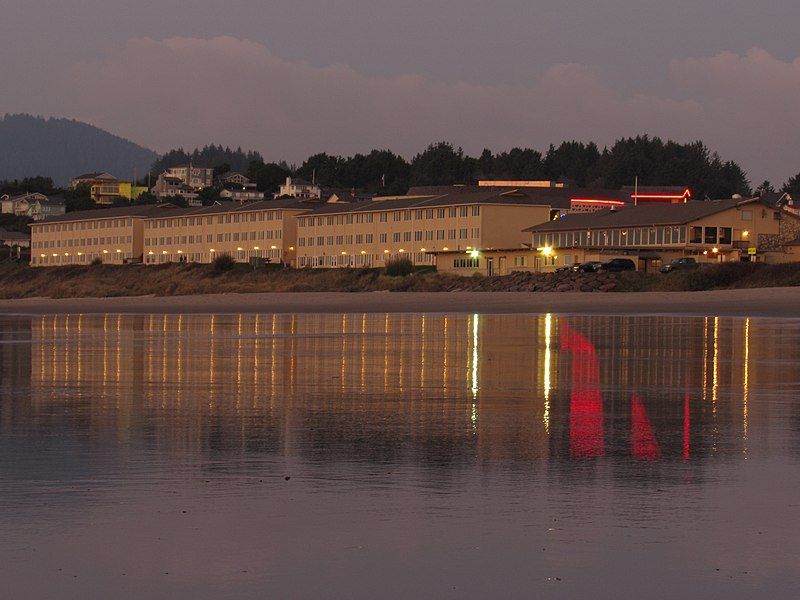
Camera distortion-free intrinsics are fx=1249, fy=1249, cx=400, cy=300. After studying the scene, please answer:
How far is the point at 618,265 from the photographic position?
8962 cm

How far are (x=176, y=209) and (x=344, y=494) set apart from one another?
15509 cm

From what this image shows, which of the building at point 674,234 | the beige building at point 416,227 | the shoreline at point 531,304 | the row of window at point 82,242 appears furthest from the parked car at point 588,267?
the row of window at point 82,242

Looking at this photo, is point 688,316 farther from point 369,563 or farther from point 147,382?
point 369,563

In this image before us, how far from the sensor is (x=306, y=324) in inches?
1715

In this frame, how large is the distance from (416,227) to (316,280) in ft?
43.7

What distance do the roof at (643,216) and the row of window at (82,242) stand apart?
222 ft

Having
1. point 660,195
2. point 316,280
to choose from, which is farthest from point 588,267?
point 660,195

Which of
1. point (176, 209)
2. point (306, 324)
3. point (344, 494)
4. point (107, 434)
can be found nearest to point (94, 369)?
point (107, 434)

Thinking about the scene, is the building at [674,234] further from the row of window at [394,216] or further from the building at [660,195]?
the building at [660,195]

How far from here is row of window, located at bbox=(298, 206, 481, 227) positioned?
115 meters

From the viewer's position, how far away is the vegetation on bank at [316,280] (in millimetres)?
76812

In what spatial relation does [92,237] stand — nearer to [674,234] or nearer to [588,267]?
[674,234]

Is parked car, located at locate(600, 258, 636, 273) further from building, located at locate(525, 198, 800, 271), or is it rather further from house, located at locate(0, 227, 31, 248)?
house, located at locate(0, 227, 31, 248)

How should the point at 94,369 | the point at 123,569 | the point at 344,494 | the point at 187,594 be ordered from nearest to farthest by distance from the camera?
the point at 187,594, the point at 123,569, the point at 344,494, the point at 94,369
